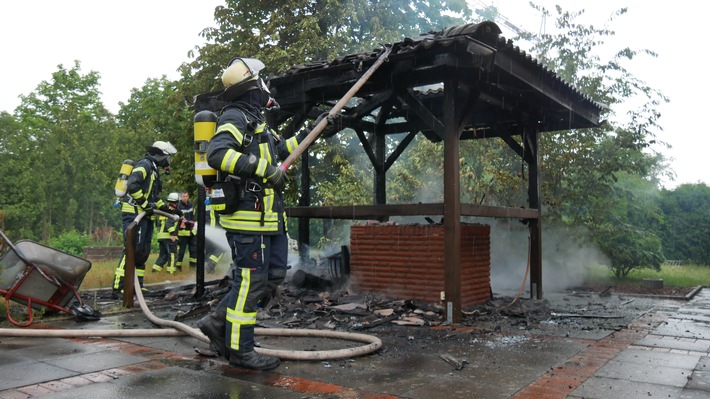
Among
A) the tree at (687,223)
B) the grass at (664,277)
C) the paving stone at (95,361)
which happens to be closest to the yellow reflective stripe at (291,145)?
the paving stone at (95,361)

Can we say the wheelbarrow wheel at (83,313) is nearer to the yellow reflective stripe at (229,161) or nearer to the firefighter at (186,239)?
the yellow reflective stripe at (229,161)

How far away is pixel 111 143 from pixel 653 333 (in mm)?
27953

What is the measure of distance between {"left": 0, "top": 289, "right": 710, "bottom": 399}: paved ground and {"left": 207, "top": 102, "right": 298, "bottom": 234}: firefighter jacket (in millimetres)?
1177

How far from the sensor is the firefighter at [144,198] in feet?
27.2

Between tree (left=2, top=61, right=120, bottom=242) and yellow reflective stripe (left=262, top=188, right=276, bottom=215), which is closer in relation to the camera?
yellow reflective stripe (left=262, top=188, right=276, bottom=215)

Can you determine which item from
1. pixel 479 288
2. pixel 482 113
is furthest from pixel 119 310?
pixel 482 113

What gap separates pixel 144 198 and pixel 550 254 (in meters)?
8.95

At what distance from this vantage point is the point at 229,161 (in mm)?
4281

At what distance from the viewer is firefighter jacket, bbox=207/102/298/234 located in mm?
4324

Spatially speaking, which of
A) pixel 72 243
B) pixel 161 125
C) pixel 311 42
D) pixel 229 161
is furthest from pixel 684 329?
pixel 72 243

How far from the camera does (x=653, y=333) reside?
6.16 metres

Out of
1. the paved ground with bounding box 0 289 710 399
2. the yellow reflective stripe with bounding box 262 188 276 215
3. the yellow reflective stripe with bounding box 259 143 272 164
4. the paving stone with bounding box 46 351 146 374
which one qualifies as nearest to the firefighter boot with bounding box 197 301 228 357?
the paved ground with bounding box 0 289 710 399

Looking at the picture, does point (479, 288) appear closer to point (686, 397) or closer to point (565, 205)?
point (686, 397)

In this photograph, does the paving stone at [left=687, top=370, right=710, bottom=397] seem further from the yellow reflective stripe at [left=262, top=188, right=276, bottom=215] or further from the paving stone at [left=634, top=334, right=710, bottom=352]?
the yellow reflective stripe at [left=262, top=188, right=276, bottom=215]
